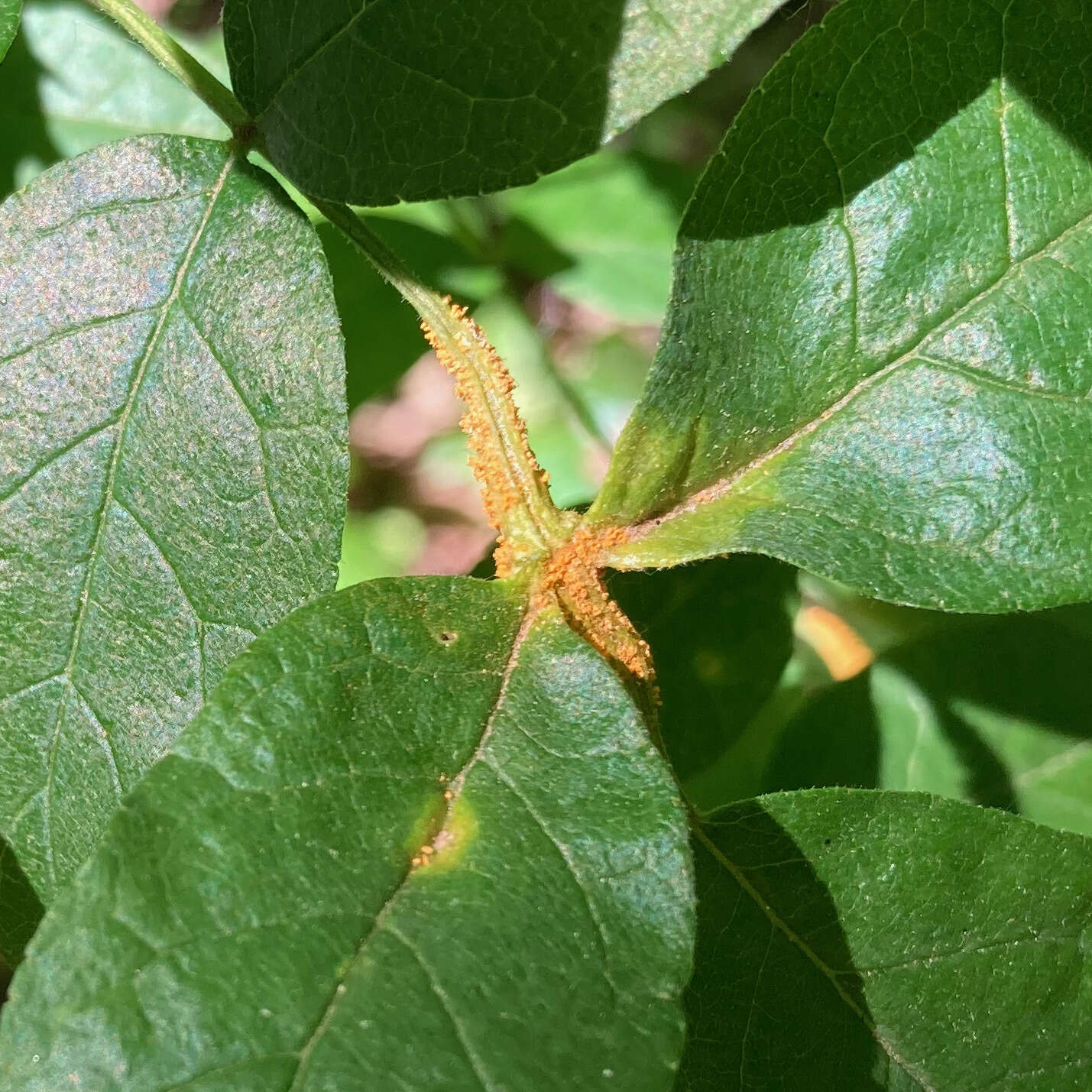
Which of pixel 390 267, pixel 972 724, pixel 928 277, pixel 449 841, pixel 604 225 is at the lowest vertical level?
pixel 449 841

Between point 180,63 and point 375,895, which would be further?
point 180,63

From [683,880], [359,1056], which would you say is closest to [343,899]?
[359,1056]

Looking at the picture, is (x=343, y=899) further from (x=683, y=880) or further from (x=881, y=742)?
(x=881, y=742)

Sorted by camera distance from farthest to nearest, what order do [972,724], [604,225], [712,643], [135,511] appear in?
[604,225] → [972,724] → [712,643] → [135,511]

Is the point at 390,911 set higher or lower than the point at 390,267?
lower

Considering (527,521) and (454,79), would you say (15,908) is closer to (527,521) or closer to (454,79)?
(527,521)

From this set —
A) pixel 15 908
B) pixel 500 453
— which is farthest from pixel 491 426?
pixel 15 908
